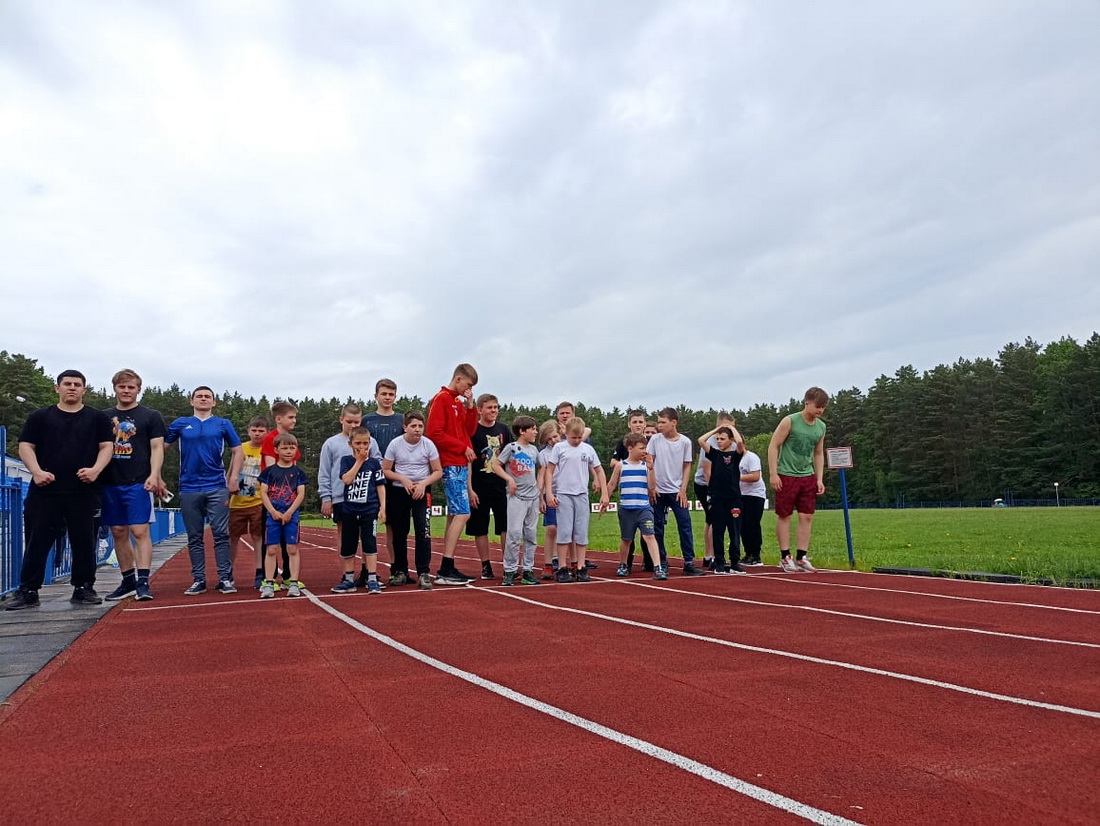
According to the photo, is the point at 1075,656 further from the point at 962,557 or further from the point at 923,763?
the point at 962,557

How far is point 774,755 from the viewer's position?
2930 millimetres

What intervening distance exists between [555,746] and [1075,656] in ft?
11.1

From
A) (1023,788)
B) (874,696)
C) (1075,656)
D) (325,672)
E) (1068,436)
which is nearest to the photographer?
(1023,788)

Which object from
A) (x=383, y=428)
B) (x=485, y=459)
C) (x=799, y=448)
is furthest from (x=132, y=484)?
(x=799, y=448)

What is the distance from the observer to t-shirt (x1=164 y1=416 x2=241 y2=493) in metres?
8.30

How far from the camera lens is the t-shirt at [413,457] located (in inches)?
328

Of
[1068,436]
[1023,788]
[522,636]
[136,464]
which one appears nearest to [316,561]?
[136,464]

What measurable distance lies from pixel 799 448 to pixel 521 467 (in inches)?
144

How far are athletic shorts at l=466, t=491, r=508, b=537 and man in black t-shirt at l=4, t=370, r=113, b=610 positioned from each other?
369 cm

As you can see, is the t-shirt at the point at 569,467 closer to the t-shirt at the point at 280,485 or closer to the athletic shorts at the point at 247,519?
the t-shirt at the point at 280,485

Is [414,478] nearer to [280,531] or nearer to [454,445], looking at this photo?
[454,445]

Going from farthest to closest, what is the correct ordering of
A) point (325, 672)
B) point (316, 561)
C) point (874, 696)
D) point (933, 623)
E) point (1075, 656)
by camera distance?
point (316, 561)
point (933, 623)
point (1075, 656)
point (325, 672)
point (874, 696)

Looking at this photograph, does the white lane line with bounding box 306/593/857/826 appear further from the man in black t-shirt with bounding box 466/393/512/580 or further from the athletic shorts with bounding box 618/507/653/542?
the athletic shorts with bounding box 618/507/653/542

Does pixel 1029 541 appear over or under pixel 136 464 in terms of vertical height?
under
